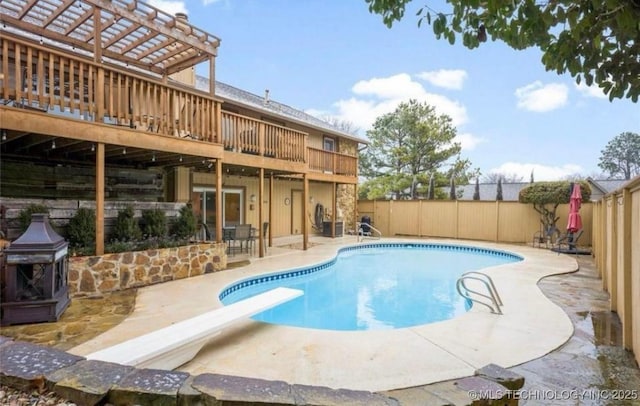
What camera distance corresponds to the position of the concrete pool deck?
3287 mm

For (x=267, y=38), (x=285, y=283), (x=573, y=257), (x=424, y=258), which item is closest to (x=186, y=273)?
(x=285, y=283)

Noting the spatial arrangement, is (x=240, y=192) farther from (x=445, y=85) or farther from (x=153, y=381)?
(x=445, y=85)

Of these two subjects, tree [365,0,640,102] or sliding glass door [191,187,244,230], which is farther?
sliding glass door [191,187,244,230]

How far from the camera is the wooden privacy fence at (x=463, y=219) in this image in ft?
47.5

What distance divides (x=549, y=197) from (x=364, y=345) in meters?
12.2

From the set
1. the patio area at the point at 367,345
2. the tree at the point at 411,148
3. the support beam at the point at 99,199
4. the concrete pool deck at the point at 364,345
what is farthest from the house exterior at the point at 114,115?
the tree at the point at 411,148

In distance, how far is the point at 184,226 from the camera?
7973 millimetres

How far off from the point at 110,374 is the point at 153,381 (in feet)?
0.93

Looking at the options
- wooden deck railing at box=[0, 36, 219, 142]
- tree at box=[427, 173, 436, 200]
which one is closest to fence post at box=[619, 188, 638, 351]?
wooden deck railing at box=[0, 36, 219, 142]

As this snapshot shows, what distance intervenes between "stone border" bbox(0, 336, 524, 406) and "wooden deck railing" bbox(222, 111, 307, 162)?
691 cm

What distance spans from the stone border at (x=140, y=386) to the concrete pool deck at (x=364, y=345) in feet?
4.00

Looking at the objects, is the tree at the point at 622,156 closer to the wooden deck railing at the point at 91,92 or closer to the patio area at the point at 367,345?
the patio area at the point at 367,345

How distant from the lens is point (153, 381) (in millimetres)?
1963

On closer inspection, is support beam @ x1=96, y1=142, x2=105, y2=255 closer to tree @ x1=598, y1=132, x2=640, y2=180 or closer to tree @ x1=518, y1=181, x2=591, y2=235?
tree @ x1=518, y1=181, x2=591, y2=235
